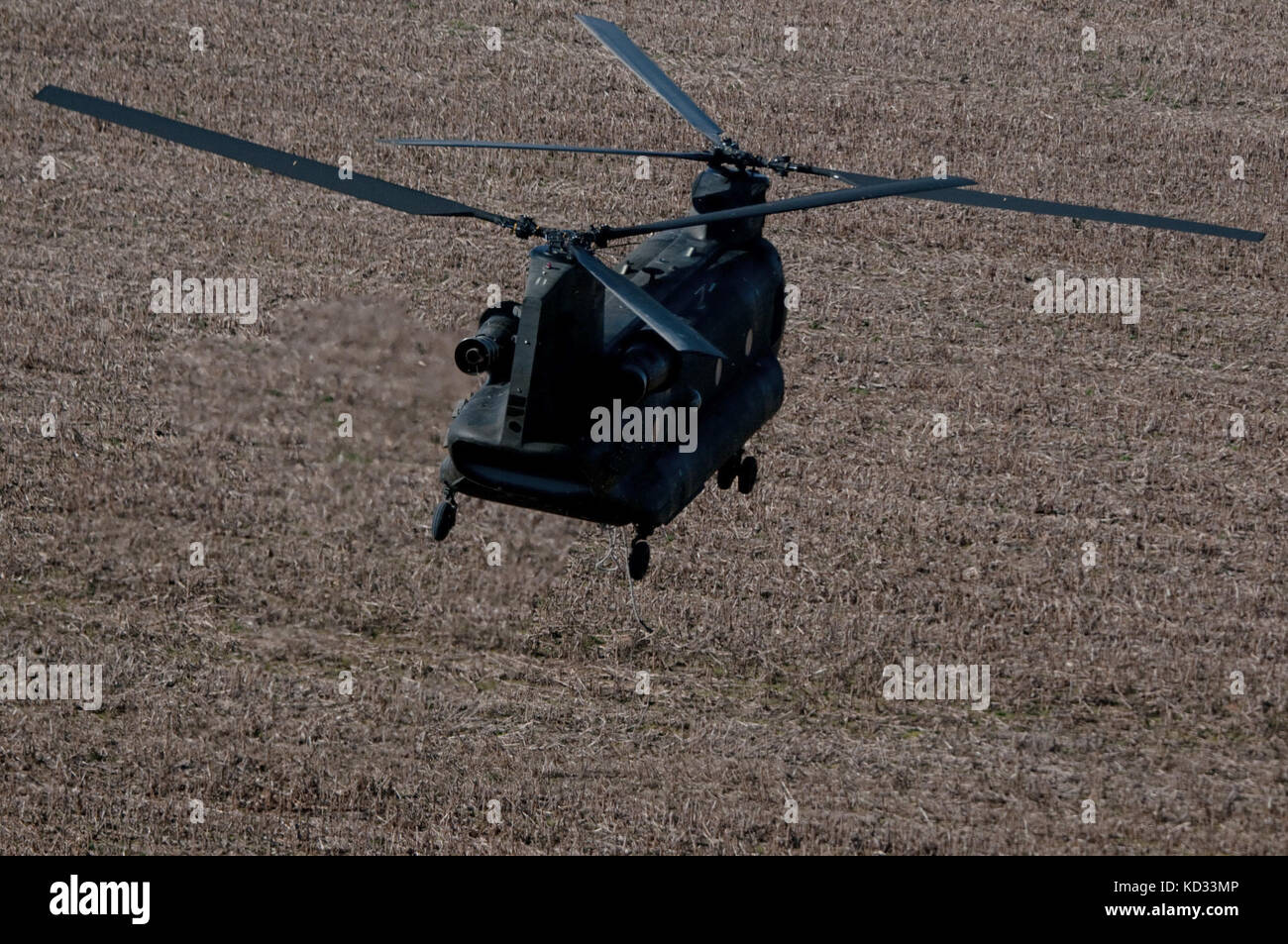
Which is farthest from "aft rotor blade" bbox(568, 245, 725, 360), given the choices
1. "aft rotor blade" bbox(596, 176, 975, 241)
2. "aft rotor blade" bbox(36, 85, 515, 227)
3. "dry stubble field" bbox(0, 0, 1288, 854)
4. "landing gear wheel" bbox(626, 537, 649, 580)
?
"dry stubble field" bbox(0, 0, 1288, 854)

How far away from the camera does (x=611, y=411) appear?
1429cm

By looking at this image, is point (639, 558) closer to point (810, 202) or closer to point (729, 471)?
point (729, 471)

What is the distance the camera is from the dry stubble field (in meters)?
18.8

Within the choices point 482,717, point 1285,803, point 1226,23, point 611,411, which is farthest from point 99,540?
point 1226,23

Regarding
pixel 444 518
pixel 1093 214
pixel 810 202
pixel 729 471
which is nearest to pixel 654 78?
pixel 810 202

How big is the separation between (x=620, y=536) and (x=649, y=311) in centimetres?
994

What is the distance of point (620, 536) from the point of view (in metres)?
22.7

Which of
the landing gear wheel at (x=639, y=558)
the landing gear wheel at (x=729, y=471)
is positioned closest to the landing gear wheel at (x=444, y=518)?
the landing gear wheel at (x=639, y=558)

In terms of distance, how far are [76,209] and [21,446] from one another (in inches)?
330

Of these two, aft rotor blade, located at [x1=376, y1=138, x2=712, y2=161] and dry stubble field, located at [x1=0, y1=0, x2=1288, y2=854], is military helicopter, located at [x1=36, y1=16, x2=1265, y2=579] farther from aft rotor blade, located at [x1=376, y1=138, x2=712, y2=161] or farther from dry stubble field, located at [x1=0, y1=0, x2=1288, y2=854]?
dry stubble field, located at [x1=0, y1=0, x2=1288, y2=854]

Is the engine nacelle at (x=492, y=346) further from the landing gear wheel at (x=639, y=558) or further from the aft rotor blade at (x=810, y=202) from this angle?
the landing gear wheel at (x=639, y=558)

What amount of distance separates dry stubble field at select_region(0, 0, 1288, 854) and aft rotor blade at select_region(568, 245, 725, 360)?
3.68 meters

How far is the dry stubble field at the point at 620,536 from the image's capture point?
61.5 feet

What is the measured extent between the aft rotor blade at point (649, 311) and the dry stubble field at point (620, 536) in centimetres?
368
